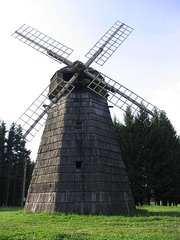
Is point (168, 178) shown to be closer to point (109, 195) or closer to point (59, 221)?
point (109, 195)

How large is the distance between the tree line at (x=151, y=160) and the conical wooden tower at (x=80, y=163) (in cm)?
1316

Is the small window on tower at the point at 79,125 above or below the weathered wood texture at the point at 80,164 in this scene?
above

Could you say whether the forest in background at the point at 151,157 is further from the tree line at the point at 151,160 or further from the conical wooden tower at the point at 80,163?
the conical wooden tower at the point at 80,163

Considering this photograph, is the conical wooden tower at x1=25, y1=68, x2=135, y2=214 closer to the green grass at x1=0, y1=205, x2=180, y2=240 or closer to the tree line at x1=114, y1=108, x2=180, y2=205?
the green grass at x1=0, y1=205, x2=180, y2=240

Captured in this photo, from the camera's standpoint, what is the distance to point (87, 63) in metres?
18.2

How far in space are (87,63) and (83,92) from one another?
97.8 inches

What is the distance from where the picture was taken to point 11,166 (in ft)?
120

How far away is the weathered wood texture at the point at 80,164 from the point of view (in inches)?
546

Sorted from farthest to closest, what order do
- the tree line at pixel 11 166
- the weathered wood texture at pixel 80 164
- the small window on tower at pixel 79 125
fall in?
1. the tree line at pixel 11 166
2. the small window on tower at pixel 79 125
3. the weathered wood texture at pixel 80 164

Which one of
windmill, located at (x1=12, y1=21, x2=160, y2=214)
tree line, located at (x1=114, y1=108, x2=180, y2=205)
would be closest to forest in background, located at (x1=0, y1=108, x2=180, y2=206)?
tree line, located at (x1=114, y1=108, x2=180, y2=205)

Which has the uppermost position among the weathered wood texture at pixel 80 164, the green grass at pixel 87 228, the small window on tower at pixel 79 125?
the small window on tower at pixel 79 125

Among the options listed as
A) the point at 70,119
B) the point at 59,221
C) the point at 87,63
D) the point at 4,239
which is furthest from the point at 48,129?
the point at 4,239

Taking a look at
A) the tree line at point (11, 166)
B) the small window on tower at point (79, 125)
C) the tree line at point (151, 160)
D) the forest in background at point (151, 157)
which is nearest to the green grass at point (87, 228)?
the small window on tower at point (79, 125)

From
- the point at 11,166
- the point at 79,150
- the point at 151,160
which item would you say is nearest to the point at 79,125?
the point at 79,150
